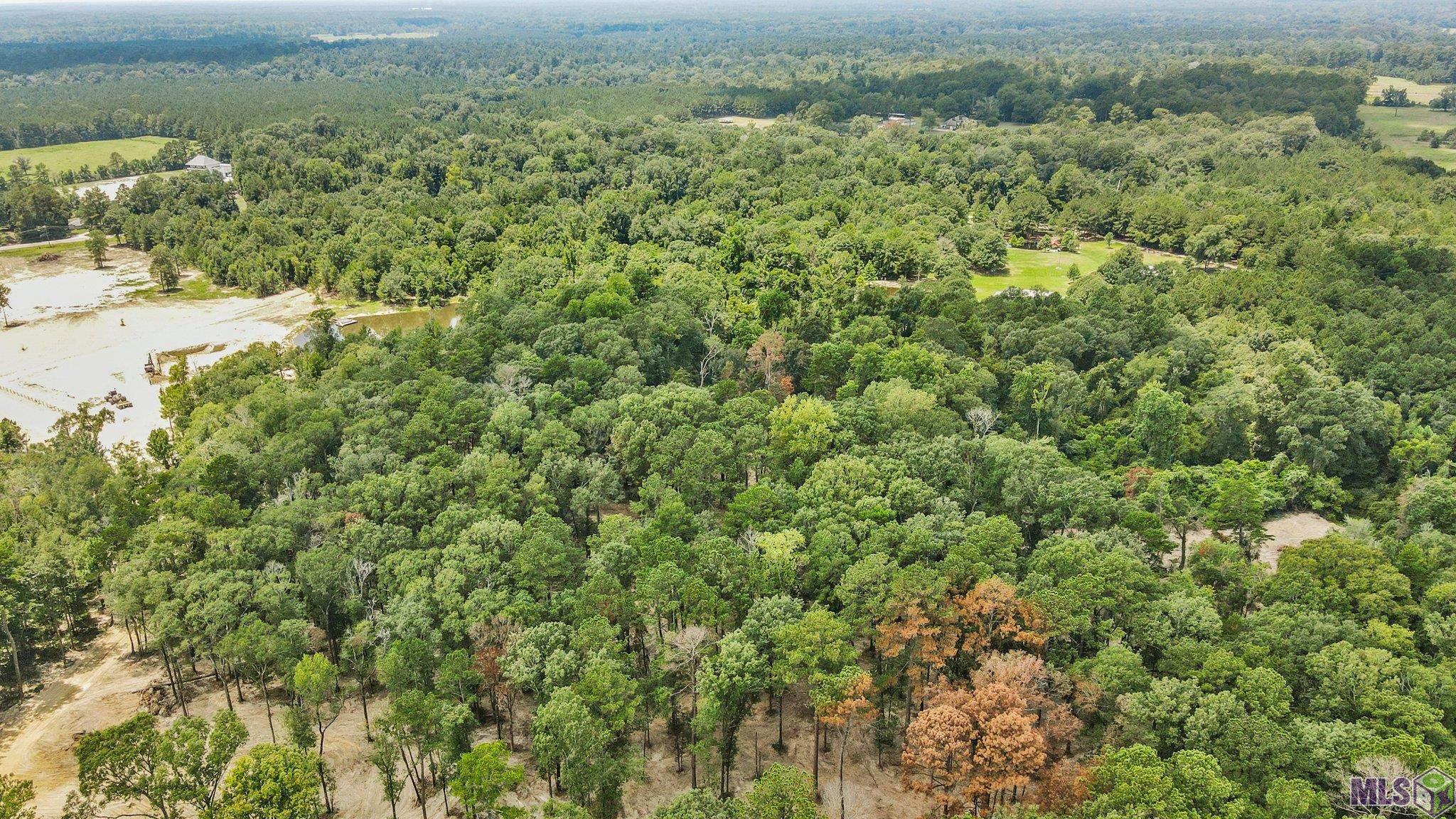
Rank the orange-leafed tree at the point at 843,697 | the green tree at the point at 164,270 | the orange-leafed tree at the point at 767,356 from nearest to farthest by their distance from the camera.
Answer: the orange-leafed tree at the point at 843,697 → the orange-leafed tree at the point at 767,356 → the green tree at the point at 164,270

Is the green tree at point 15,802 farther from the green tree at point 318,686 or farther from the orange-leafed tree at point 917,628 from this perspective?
the orange-leafed tree at point 917,628

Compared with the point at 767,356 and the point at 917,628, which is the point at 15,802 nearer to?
the point at 917,628

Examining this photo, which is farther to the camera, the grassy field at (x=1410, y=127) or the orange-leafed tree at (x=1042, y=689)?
the grassy field at (x=1410, y=127)

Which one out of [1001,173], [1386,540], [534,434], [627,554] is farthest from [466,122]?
[1386,540]

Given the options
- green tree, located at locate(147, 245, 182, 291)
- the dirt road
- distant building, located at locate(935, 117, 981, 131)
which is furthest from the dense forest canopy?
distant building, located at locate(935, 117, 981, 131)

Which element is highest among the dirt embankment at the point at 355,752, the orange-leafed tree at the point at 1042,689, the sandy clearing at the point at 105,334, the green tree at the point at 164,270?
the green tree at the point at 164,270

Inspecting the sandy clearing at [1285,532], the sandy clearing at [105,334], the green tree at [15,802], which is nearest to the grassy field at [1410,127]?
the sandy clearing at [1285,532]

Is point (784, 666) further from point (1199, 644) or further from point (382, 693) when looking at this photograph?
point (382, 693)

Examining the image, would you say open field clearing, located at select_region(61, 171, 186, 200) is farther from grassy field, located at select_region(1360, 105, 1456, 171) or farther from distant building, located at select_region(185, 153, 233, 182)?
grassy field, located at select_region(1360, 105, 1456, 171)
